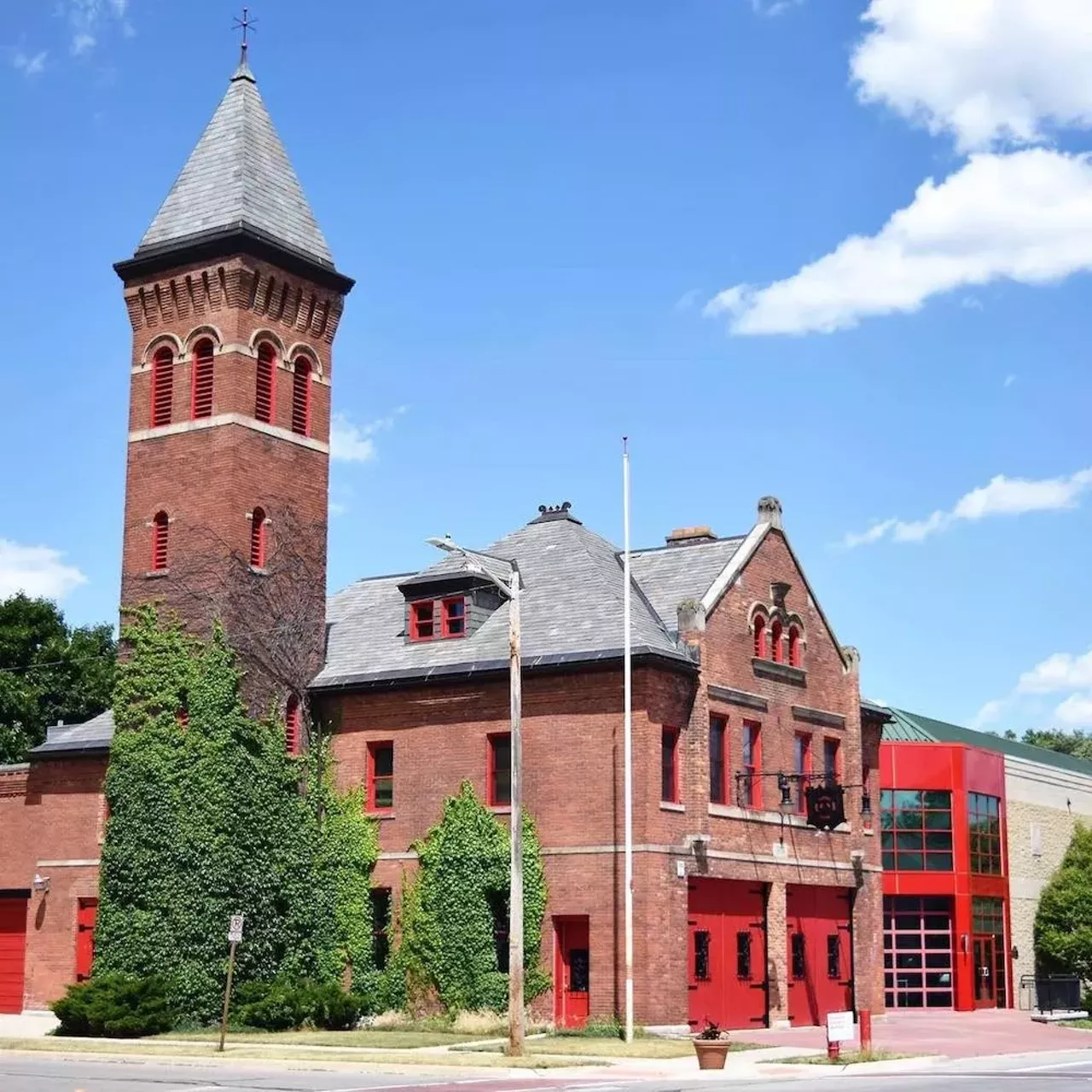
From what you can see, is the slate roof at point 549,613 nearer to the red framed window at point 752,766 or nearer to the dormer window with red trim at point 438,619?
the dormer window with red trim at point 438,619

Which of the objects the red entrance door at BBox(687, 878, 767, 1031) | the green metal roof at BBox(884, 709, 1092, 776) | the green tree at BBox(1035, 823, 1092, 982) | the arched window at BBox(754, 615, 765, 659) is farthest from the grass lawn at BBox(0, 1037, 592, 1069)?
the green tree at BBox(1035, 823, 1092, 982)

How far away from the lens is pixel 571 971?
133ft

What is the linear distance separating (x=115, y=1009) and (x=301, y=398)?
16.1 metres

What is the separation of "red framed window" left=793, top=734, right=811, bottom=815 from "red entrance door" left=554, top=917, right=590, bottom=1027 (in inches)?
298

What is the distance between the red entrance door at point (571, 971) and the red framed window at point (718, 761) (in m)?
4.66

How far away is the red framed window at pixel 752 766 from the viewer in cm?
4350

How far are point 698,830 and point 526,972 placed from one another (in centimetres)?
518

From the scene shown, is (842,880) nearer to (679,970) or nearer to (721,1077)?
(679,970)


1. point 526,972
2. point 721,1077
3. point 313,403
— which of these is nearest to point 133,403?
point 313,403

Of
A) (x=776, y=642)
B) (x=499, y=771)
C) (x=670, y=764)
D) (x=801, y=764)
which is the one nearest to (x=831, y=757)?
(x=801, y=764)

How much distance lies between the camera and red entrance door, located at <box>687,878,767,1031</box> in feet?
135

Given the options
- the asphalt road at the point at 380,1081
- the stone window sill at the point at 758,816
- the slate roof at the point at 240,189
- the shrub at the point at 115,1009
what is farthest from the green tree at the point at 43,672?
the asphalt road at the point at 380,1081

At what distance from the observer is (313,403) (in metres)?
45.8

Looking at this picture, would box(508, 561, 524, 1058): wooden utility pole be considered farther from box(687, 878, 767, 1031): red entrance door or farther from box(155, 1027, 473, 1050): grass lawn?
box(687, 878, 767, 1031): red entrance door
